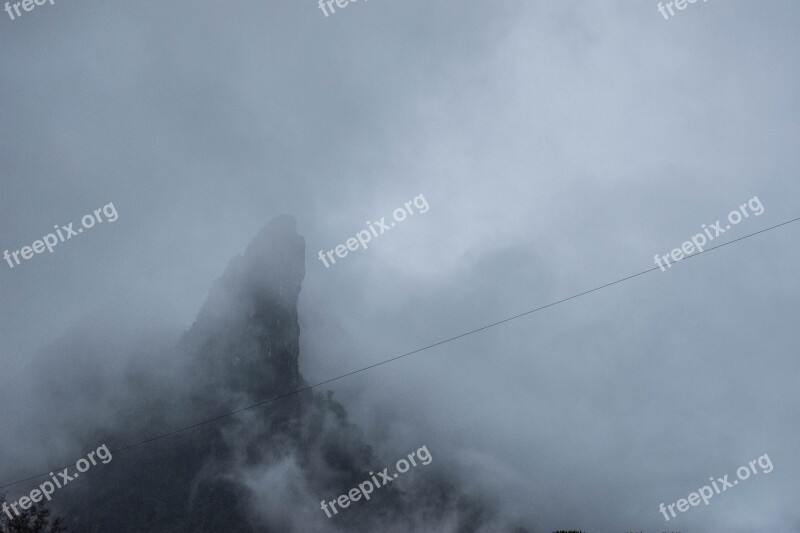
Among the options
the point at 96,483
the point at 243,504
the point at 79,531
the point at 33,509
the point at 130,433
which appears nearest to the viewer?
the point at 33,509

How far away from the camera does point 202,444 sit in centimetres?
19975

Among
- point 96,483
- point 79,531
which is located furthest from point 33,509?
point 96,483

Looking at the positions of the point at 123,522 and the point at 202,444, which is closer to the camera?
the point at 123,522

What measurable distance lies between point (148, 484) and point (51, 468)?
4130cm

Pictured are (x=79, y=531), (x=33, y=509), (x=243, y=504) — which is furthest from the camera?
(x=243, y=504)

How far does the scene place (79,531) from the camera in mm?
Result: 151750

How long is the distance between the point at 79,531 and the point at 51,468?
160 ft

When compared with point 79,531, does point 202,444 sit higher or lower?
lower

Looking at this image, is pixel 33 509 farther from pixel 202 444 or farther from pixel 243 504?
pixel 202 444

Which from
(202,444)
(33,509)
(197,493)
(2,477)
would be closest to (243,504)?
(197,493)

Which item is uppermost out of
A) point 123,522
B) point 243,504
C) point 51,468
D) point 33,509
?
point 33,509

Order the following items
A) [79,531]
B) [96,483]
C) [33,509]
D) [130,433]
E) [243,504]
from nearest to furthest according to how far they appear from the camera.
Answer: [33,509], [79,531], [96,483], [243,504], [130,433]

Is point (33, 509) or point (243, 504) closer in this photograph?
point (33, 509)

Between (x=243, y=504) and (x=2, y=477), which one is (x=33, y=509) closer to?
(x=243, y=504)
